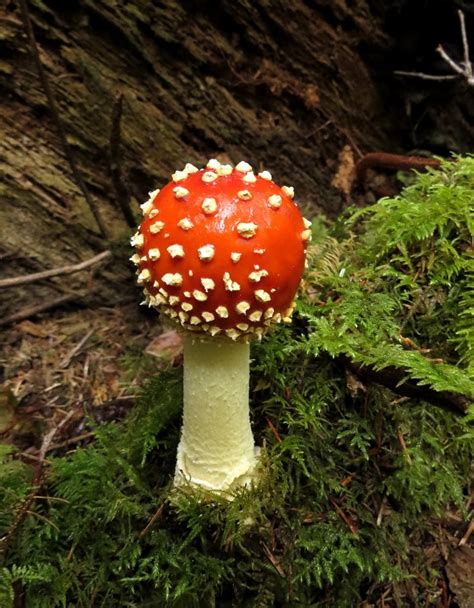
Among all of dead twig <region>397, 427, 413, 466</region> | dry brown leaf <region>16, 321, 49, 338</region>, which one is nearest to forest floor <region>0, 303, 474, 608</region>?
dry brown leaf <region>16, 321, 49, 338</region>

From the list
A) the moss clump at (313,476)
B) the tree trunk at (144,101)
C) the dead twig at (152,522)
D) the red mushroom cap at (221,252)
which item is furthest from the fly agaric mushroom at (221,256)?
the tree trunk at (144,101)

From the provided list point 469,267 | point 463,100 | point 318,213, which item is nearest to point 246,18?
point 318,213

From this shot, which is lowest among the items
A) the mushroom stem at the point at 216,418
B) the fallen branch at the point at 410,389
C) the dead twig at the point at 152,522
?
the dead twig at the point at 152,522

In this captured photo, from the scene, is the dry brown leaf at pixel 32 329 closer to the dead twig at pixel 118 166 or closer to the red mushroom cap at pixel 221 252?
the dead twig at pixel 118 166

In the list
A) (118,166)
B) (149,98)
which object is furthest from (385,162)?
(118,166)

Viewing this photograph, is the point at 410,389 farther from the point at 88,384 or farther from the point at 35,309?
the point at 35,309

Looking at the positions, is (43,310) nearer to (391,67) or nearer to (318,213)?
(318,213)
